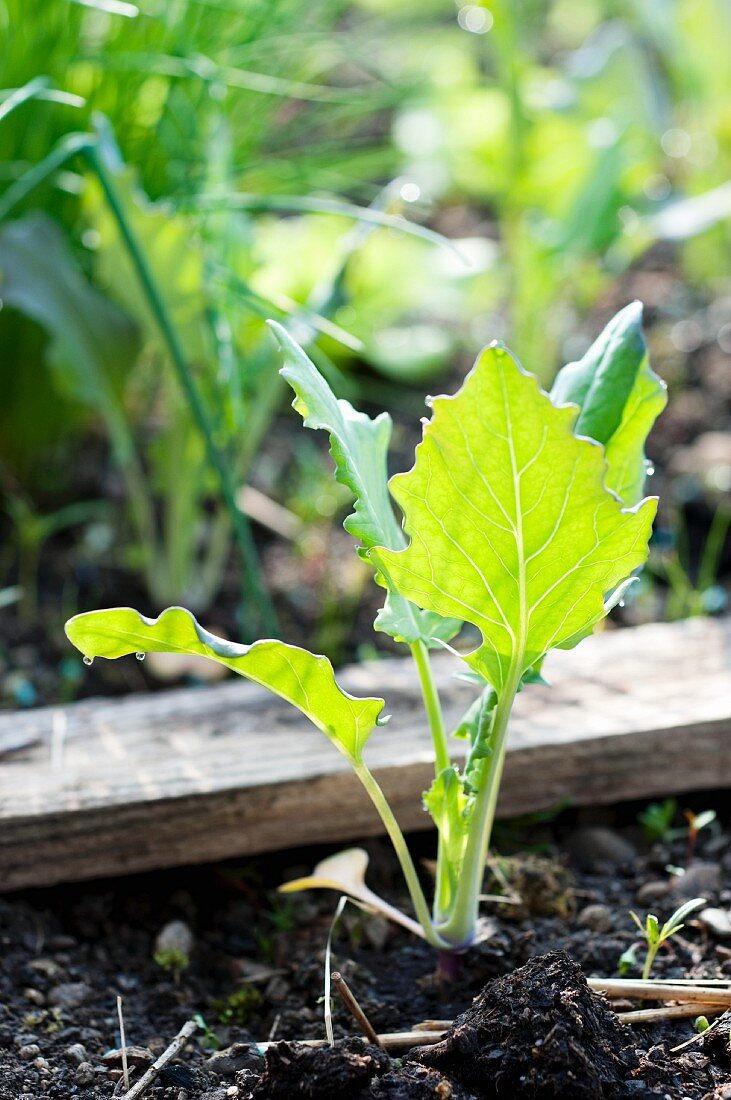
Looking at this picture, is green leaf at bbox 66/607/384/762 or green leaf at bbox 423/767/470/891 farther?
green leaf at bbox 423/767/470/891

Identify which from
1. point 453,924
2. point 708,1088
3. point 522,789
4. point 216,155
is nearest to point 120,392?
point 216,155

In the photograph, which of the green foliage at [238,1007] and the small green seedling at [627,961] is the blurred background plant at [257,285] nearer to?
the green foliage at [238,1007]

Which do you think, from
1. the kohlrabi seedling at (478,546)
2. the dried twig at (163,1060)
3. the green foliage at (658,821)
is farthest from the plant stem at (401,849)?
the green foliage at (658,821)

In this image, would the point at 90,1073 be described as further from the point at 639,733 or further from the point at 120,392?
the point at 120,392

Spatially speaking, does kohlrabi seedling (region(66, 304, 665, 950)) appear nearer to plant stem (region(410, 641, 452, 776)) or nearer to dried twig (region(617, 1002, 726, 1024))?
plant stem (region(410, 641, 452, 776))

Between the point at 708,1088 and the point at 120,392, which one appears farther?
the point at 120,392

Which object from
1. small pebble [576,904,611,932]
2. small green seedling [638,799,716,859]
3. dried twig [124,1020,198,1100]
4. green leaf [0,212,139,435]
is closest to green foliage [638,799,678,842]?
small green seedling [638,799,716,859]

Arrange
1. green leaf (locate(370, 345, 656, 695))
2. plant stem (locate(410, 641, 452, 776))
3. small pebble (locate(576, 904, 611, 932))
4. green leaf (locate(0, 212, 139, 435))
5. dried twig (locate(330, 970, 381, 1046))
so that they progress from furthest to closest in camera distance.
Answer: green leaf (locate(0, 212, 139, 435)), small pebble (locate(576, 904, 611, 932)), plant stem (locate(410, 641, 452, 776)), dried twig (locate(330, 970, 381, 1046)), green leaf (locate(370, 345, 656, 695))
